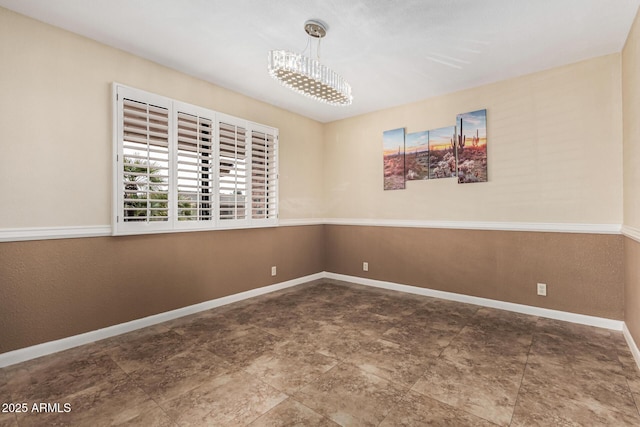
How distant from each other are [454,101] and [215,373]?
3.97m

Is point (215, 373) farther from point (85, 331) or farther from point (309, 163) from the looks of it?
point (309, 163)

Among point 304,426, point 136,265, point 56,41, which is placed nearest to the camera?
point 304,426

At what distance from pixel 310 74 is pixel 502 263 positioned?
3.02 meters

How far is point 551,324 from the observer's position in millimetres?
3061

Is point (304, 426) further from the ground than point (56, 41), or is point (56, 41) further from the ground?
point (56, 41)

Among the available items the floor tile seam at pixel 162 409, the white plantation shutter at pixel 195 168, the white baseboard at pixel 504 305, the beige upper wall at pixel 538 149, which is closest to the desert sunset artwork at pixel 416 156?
the beige upper wall at pixel 538 149

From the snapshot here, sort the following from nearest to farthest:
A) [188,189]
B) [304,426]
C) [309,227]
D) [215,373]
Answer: [304,426], [215,373], [188,189], [309,227]

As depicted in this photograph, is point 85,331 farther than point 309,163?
No

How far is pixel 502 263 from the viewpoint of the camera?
3.54 m

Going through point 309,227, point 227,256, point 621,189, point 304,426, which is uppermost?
point 621,189

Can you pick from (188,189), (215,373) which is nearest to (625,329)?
(215,373)

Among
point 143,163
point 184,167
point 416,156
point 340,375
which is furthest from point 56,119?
point 416,156

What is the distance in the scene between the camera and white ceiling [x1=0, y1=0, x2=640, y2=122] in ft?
7.40

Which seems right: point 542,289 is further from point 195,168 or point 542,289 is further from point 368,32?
point 195,168
